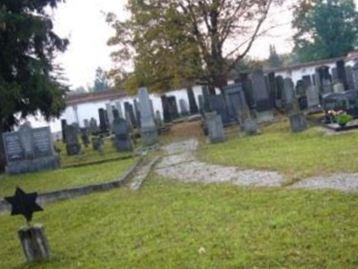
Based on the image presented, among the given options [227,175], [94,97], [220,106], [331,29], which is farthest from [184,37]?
[331,29]

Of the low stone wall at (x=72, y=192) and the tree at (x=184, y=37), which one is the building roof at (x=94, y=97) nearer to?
the tree at (x=184, y=37)

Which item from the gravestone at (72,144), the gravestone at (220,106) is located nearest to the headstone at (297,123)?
the gravestone at (220,106)

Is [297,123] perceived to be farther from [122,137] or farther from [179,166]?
[122,137]

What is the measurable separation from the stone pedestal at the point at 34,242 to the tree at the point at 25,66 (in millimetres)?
12862

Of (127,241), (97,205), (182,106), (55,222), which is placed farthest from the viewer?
(182,106)

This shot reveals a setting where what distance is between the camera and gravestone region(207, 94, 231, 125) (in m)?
24.2

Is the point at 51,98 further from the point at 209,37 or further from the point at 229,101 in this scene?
the point at 209,37

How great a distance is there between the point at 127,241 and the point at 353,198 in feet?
9.04

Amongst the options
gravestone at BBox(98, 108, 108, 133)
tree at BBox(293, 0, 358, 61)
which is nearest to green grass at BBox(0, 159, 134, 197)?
gravestone at BBox(98, 108, 108, 133)

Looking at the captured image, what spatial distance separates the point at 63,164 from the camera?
65.0 ft

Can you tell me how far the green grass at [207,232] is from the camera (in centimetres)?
549

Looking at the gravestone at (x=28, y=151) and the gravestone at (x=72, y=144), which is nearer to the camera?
the gravestone at (x=28, y=151)

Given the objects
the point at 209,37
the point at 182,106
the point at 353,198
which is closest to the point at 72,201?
the point at 353,198

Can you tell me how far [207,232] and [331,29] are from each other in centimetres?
5911
